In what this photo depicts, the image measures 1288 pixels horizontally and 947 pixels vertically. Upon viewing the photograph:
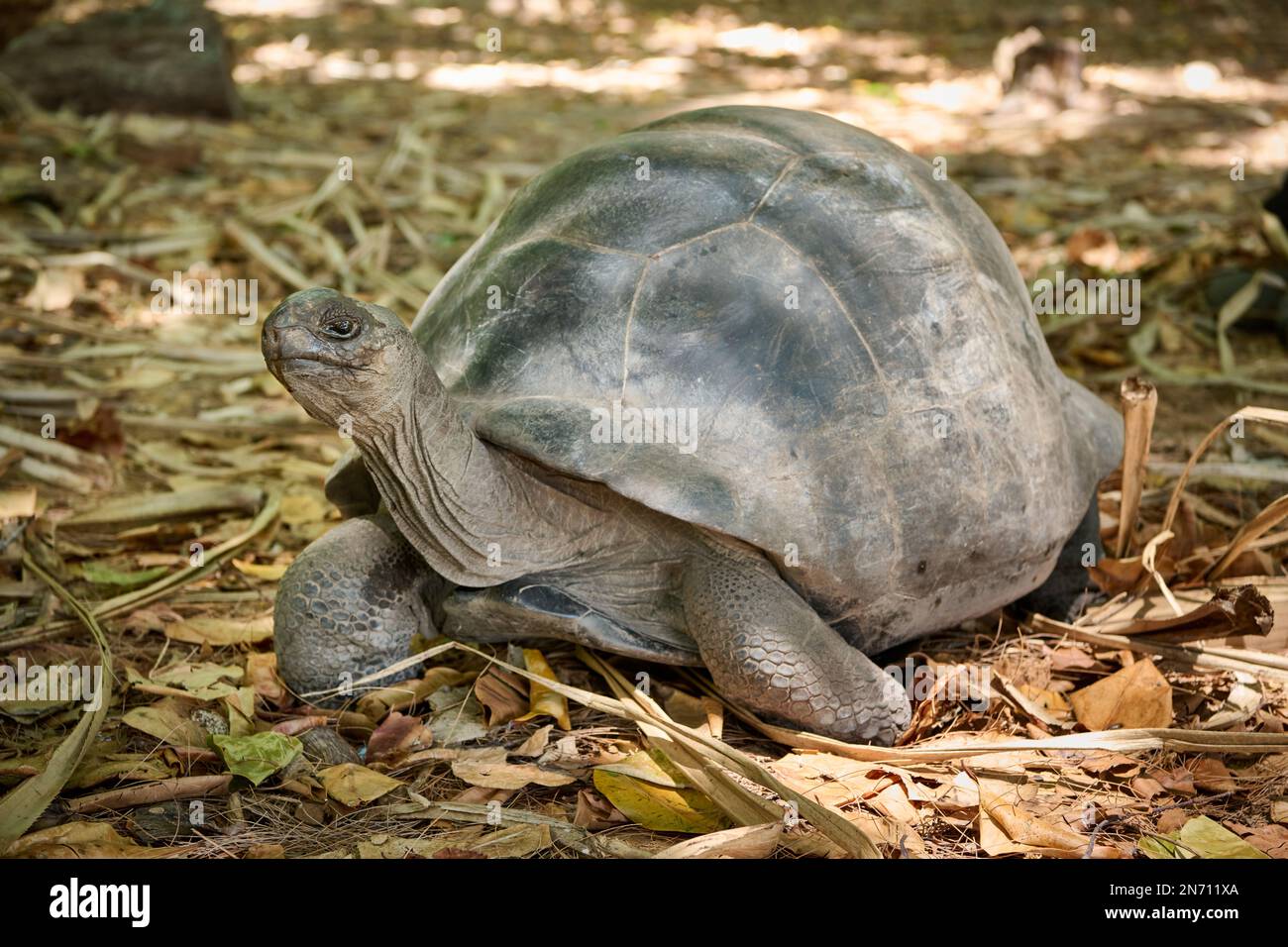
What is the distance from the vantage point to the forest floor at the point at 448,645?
10.2 feet

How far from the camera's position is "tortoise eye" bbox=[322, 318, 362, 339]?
2.97m

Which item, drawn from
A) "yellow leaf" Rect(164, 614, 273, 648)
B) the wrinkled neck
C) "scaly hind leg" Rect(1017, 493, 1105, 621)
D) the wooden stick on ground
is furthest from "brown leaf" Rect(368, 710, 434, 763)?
the wooden stick on ground

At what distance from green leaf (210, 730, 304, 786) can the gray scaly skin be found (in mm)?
279

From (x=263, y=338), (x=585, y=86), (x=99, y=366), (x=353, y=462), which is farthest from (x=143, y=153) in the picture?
(x=263, y=338)

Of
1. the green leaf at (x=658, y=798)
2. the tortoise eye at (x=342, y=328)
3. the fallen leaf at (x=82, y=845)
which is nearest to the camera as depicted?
the fallen leaf at (x=82, y=845)

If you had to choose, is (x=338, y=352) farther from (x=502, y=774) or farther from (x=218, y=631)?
(x=218, y=631)

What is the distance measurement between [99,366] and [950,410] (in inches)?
155

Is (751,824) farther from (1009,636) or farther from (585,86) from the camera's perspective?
(585,86)
